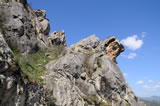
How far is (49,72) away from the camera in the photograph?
48.6ft

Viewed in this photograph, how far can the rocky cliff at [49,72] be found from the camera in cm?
896

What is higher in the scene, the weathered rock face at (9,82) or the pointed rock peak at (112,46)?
the pointed rock peak at (112,46)

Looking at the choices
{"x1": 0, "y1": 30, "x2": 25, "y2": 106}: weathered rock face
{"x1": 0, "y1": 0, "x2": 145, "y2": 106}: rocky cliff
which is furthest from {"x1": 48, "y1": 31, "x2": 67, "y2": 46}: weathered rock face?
{"x1": 0, "y1": 30, "x2": 25, "y2": 106}: weathered rock face

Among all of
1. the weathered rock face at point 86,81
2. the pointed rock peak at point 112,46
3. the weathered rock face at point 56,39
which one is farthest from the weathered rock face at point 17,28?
the pointed rock peak at point 112,46

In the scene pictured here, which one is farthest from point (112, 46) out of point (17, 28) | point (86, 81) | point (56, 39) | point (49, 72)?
point (17, 28)

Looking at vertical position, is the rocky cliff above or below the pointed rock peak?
below

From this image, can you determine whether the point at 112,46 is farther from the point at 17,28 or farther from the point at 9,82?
the point at 9,82

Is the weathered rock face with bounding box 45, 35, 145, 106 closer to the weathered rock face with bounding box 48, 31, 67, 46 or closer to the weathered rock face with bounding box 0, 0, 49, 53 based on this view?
the weathered rock face with bounding box 0, 0, 49, 53

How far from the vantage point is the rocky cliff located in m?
8.96

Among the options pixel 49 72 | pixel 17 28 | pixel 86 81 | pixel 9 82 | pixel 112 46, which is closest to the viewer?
pixel 9 82

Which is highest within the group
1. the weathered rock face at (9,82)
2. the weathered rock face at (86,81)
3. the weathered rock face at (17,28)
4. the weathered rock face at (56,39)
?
the weathered rock face at (56,39)

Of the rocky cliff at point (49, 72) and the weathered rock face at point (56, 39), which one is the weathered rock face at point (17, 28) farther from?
the weathered rock face at point (56, 39)

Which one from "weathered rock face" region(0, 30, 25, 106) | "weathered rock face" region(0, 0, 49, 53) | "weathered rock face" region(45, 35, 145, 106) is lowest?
"weathered rock face" region(0, 30, 25, 106)

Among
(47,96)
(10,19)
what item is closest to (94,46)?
(10,19)
